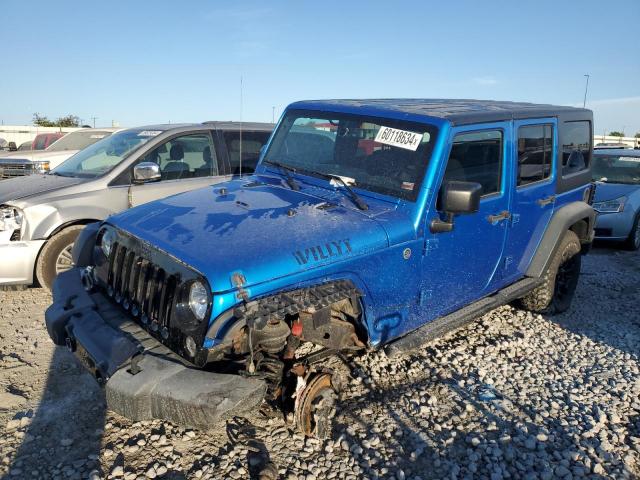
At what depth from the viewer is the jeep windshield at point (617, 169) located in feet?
29.2

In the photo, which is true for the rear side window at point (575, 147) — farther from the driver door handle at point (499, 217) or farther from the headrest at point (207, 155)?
the headrest at point (207, 155)

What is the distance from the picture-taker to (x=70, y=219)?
4.97 metres

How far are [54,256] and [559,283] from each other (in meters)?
5.33

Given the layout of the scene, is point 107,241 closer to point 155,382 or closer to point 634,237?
point 155,382

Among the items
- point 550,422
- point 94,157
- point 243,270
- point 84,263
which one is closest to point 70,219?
point 94,157

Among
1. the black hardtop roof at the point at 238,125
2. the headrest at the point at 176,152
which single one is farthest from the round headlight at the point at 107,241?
the black hardtop roof at the point at 238,125

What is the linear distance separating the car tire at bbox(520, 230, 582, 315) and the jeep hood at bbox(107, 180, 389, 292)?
2550mm

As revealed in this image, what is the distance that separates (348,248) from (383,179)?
0.84 meters

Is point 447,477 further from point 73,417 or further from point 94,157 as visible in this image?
point 94,157

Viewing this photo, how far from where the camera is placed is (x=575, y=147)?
502 cm

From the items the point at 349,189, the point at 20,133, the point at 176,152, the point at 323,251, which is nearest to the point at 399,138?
the point at 349,189

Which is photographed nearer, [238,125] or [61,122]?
[238,125]

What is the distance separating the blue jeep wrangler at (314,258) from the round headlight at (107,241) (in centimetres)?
2

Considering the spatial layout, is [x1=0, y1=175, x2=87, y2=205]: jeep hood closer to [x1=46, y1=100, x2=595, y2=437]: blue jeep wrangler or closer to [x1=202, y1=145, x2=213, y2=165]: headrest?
[x1=202, y1=145, x2=213, y2=165]: headrest
